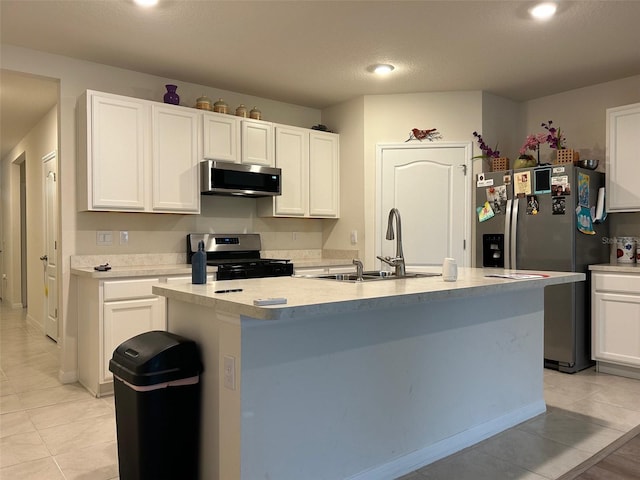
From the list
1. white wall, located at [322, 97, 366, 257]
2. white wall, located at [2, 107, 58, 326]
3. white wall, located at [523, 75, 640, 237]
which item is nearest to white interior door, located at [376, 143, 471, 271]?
white wall, located at [322, 97, 366, 257]

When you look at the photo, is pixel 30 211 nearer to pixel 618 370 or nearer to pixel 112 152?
pixel 112 152

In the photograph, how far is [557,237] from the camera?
12.9 feet

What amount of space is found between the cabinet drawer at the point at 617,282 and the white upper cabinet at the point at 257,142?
296 centimetres

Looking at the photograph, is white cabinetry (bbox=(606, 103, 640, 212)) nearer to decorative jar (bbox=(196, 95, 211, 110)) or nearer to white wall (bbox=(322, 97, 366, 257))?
white wall (bbox=(322, 97, 366, 257))

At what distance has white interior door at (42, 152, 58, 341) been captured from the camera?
5262mm

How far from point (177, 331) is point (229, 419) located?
586mm

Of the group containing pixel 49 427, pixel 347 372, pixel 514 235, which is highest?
pixel 514 235

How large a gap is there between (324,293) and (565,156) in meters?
3.12

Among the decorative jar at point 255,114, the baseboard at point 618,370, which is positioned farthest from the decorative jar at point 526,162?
the decorative jar at point 255,114

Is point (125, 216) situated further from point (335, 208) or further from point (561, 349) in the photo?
point (561, 349)

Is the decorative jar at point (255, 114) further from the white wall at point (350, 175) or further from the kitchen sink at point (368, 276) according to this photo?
the kitchen sink at point (368, 276)

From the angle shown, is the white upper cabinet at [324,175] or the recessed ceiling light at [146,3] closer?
the recessed ceiling light at [146,3]

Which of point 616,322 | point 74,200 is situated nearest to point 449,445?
point 616,322

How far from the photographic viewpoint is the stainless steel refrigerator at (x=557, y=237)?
154 inches
